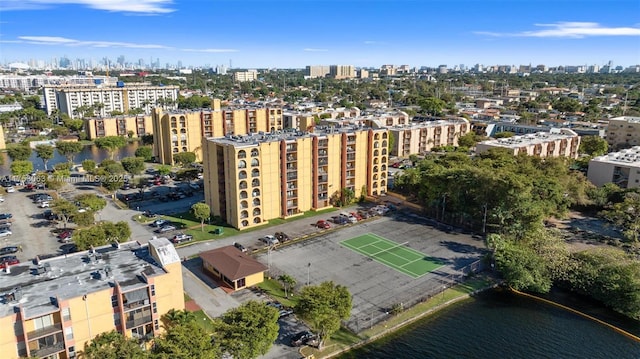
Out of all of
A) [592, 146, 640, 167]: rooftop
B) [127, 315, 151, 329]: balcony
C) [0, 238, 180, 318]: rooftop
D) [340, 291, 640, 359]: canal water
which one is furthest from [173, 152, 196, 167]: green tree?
[592, 146, 640, 167]: rooftop

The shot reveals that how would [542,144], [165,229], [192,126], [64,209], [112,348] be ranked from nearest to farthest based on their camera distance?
[112,348]
[64,209]
[165,229]
[542,144]
[192,126]

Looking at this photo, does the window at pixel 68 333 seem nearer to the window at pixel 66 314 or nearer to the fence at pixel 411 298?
the window at pixel 66 314

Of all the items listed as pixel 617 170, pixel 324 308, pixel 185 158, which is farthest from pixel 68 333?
pixel 617 170

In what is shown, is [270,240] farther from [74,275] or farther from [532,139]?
[532,139]

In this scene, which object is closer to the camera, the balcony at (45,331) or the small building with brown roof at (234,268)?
the balcony at (45,331)

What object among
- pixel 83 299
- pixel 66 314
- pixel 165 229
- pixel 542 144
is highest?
pixel 542 144

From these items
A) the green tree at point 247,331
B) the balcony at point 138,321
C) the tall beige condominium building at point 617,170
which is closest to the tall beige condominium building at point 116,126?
Result: the balcony at point 138,321
